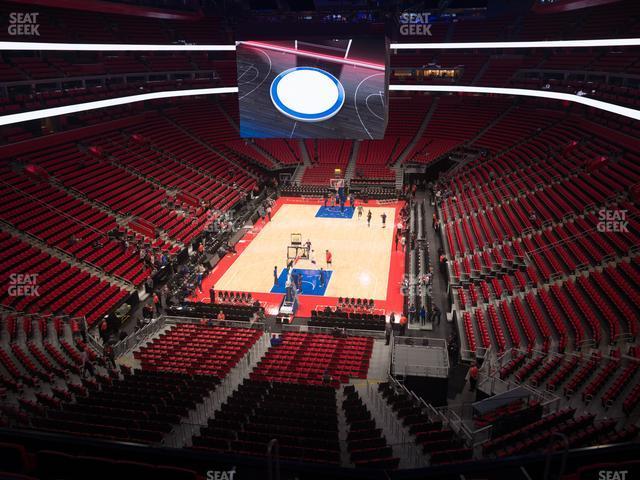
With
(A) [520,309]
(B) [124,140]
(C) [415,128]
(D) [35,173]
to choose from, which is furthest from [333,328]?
(C) [415,128]

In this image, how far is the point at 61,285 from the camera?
18812 millimetres

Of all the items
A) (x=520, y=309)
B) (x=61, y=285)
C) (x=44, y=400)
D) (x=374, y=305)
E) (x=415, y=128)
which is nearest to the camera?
(x=44, y=400)

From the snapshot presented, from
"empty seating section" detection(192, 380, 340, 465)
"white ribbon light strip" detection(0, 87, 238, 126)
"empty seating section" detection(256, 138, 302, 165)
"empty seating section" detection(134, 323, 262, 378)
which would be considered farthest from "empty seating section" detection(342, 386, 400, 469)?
"empty seating section" detection(256, 138, 302, 165)

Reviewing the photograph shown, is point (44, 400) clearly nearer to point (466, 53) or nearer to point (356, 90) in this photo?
point (356, 90)

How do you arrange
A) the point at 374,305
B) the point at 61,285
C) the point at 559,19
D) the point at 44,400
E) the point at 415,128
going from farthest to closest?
the point at 415,128
the point at 559,19
the point at 374,305
the point at 61,285
the point at 44,400

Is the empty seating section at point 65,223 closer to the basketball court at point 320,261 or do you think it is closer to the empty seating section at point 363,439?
the basketball court at point 320,261

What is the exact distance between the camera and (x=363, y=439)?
9656 mm

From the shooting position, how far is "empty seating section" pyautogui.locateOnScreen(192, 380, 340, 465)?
8.71 meters

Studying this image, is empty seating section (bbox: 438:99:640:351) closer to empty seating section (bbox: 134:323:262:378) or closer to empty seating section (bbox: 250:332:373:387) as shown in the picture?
empty seating section (bbox: 250:332:373:387)

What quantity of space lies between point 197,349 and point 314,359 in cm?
408

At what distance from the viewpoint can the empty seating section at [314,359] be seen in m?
14.1

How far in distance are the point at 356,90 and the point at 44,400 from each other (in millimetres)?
15594

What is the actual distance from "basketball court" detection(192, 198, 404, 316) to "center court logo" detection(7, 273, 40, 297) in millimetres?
6577

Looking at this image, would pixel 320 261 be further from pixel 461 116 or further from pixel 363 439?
pixel 461 116
